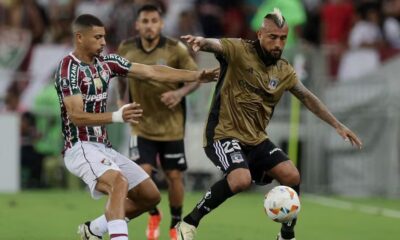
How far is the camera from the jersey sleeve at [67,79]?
10727 millimetres

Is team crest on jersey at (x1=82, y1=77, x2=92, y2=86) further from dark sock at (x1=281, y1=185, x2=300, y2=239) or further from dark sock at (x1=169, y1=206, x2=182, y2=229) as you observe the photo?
dark sock at (x1=169, y1=206, x2=182, y2=229)

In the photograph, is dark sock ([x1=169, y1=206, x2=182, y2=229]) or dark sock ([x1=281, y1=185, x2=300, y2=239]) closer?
dark sock ([x1=281, y1=185, x2=300, y2=239])

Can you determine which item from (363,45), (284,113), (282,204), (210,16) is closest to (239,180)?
(282,204)

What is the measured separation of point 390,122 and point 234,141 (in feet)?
30.9

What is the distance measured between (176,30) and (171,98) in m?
9.30

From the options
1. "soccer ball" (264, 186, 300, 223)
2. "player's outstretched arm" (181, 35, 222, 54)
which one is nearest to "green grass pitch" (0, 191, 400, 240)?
"soccer ball" (264, 186, 300, 223)

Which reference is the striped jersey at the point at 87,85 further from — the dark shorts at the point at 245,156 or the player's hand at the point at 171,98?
the player's hand at the point at 171,98

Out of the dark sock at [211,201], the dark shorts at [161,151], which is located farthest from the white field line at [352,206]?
the dark sock at [211,201]

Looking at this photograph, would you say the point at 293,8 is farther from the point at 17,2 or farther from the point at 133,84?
the point at 133,84

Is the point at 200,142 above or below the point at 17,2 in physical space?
below

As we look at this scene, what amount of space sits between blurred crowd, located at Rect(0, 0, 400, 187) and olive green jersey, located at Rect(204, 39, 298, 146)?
29.1ft

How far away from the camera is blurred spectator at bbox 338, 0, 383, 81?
2145 cm

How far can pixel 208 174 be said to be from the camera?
2062 cm

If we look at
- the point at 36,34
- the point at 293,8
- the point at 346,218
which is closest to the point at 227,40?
the point at 346,218
